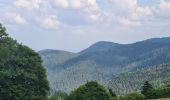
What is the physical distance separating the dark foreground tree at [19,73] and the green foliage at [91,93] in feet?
42.1

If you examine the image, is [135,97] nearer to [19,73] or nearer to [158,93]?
[158,93]

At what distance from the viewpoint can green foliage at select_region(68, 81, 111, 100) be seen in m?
80.6

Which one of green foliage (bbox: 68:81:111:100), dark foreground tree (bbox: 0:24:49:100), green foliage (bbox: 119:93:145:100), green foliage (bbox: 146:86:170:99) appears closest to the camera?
dark foreground tree (bbox: 0:24:49:100)

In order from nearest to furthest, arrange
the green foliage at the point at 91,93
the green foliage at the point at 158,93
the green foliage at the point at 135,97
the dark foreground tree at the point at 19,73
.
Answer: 1. the dark foreground tree at the point at 19,73
2. the green foliage at the point at 135,97
3. the green foliage at the point at 158,93
4. the green foliage at the point at 91,93

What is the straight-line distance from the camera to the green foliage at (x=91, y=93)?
80.6 meters

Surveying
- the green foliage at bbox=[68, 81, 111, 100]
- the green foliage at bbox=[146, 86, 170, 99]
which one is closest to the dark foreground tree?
the green foliage at bbox=[68, 81, 111, 100]

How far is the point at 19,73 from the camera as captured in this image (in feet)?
215

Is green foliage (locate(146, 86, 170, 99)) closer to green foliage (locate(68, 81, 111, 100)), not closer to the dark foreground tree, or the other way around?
green foliage (locate(68, 81, 111, 100))

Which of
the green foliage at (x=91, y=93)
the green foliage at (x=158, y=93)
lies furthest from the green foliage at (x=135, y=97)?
the green foliage at (x=91, y=93)

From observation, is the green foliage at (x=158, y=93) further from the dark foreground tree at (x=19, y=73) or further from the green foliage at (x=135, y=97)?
the dark foreground tree at (x=19, y=73)

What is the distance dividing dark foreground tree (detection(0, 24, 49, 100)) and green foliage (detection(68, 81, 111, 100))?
12.8m

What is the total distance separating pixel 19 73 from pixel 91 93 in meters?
19.7

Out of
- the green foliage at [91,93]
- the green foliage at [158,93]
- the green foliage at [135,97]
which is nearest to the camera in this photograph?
the green foliage at [135,97]

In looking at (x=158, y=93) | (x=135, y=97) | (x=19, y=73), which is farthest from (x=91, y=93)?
(x=19, y=73)
